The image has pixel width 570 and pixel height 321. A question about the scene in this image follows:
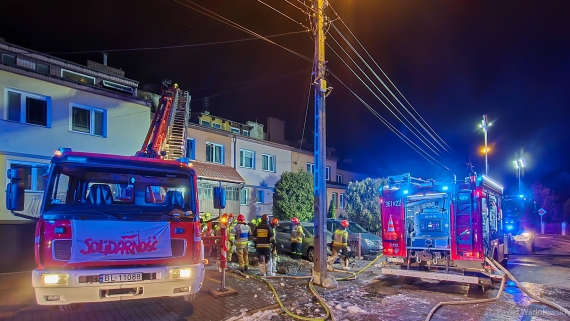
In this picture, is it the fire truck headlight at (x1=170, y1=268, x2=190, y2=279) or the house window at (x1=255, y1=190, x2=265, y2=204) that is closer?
the fire truck headlight at (x1=170, y1=268, x2=190, y2=279)

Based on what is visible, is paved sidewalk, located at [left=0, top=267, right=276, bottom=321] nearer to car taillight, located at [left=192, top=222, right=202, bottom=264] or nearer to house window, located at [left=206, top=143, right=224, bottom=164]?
car taillight, located at [left=192, top=222, right=202, bottom=264]

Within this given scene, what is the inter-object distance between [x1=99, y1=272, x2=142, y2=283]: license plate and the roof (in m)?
12.8

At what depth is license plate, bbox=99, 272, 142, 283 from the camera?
4922 mm

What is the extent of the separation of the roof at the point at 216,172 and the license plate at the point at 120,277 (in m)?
12.8

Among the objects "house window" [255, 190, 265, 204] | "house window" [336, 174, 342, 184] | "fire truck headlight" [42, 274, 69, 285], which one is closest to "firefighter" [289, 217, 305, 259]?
"fire truck headlight" [42, 274, 69, 285]

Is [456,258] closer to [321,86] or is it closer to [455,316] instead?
[455,316]

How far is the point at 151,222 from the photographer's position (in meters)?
5.34

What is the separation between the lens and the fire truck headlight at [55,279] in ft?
15.6

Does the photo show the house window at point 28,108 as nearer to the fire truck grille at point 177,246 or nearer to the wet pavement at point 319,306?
the wet pavement at point 319,306

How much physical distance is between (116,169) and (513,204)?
12.7 m

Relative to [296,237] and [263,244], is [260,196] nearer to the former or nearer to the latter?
[296,237]

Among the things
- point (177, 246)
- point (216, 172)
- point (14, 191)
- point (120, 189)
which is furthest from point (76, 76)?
point (177, 246)

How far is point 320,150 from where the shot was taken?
8680mm

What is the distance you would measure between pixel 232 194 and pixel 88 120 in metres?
9.16
